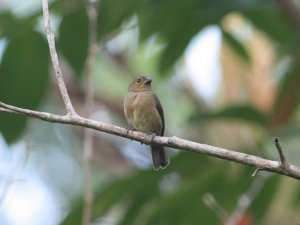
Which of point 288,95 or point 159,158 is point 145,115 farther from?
point 288,95

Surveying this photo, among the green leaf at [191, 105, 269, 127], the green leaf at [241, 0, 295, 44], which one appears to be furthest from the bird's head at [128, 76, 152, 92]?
the green leaf at [241, 0, 295, 44]

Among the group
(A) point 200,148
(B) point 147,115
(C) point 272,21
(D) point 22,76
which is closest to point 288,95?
(C) point 272,21

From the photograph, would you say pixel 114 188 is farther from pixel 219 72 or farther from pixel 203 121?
pixel 219 72

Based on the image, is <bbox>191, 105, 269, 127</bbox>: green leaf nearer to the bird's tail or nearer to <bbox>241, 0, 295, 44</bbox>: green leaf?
the bird's tail

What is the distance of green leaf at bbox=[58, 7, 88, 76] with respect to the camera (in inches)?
221

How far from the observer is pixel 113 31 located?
5.80 metres

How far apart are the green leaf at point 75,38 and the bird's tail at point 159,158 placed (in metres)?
0.84

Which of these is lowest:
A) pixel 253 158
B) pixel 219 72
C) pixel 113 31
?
pixel 253 158

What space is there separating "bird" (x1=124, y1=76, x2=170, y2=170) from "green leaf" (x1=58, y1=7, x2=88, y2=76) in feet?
2.33

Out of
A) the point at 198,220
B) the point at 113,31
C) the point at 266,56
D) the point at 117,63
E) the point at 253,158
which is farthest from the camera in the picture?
the point at 117,63

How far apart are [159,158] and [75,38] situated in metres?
1.09

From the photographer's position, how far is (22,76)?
5.39 metres

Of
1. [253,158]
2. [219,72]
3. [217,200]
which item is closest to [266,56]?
[219,72]

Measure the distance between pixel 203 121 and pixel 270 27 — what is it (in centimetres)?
91
